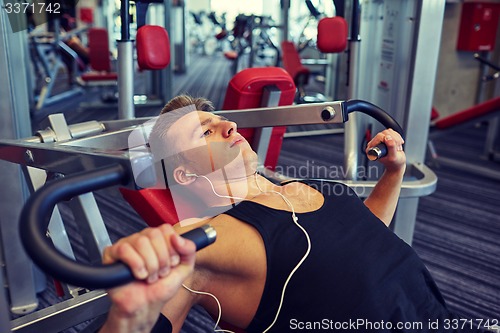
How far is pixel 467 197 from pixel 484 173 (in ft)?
1.50

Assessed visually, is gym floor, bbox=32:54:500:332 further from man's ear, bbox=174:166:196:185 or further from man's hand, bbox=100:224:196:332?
man's hand, bbox=100:224:196:332

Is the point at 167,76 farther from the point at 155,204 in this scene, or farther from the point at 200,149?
the point at 200,149

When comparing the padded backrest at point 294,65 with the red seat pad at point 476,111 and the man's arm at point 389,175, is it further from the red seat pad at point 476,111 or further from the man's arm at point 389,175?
the man's arm at point 389,175

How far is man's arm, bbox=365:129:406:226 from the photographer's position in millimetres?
1259

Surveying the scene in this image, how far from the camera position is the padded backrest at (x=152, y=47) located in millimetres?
1668

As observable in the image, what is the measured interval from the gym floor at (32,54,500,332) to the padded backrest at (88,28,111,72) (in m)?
2.55

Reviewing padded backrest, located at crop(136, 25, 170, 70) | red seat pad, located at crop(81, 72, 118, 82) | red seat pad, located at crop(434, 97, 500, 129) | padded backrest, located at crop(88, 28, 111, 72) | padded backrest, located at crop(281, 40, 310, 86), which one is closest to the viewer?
padded backrest, located at crop(136, 25, 170, 70)

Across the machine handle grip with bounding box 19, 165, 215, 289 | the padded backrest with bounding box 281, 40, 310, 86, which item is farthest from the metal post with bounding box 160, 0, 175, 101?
the machine handle grip with bounding box 19, 165, 215, 289

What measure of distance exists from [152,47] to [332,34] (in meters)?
0.86

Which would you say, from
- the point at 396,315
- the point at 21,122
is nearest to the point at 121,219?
the point at 21,122

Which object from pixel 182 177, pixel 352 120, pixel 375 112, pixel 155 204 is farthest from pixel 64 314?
pixel 352 120

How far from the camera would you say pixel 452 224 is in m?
2.88

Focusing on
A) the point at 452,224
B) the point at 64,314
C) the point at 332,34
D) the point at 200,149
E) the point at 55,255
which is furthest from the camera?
the point at 452,224

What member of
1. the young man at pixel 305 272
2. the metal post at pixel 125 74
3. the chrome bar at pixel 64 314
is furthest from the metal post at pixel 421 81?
the chrome bar at pixel 64 314
